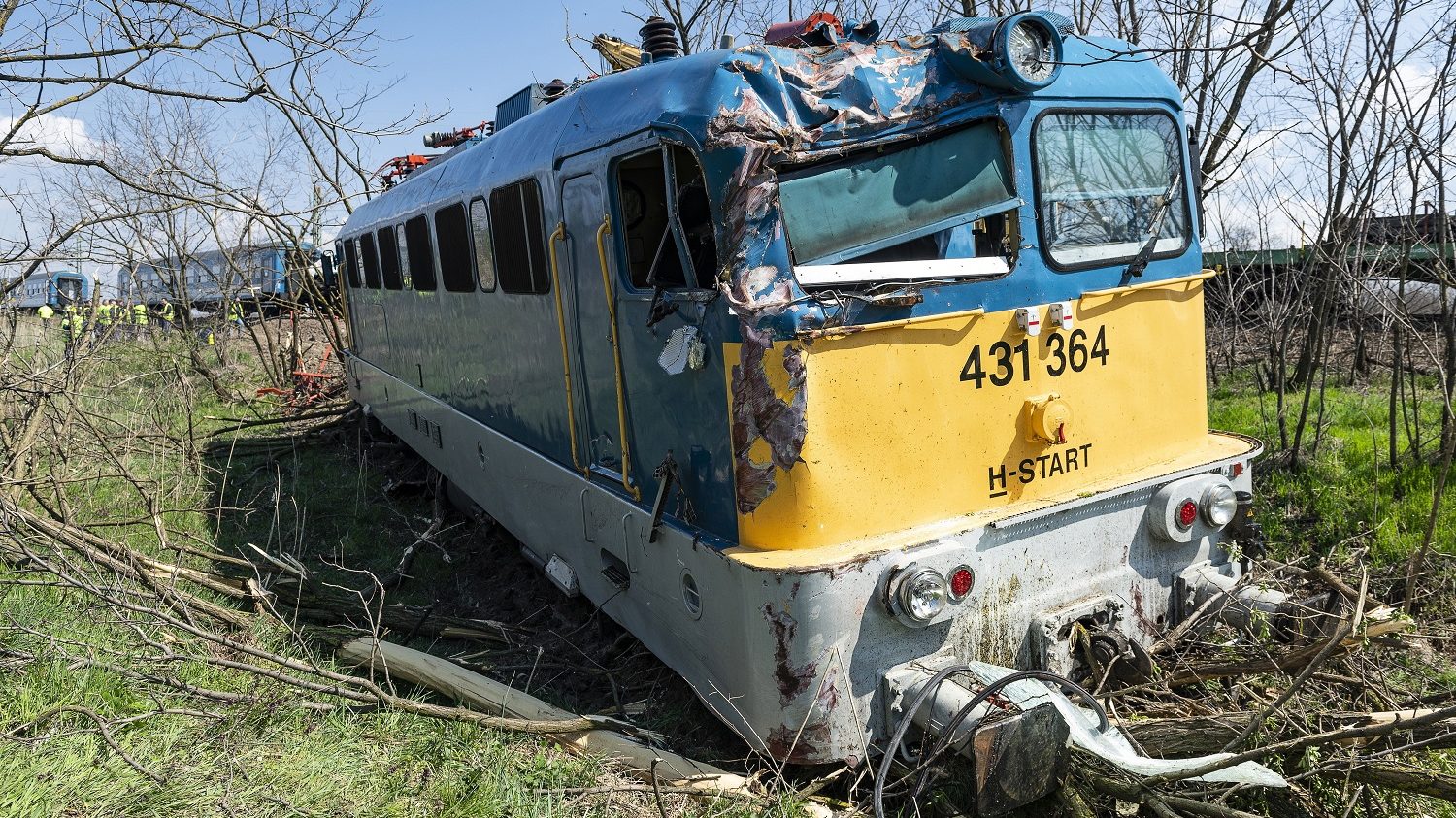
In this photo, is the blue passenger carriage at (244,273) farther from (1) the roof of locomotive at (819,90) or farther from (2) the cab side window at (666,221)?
(1) the roof of locomotive at (819,90)

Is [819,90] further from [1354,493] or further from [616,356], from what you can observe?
[1354,493]

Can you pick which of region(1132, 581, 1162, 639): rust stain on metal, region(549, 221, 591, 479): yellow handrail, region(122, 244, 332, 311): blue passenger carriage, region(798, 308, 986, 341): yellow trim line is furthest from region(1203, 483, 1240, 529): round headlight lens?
region(122, 244, 332, 311): blue passenger carriage

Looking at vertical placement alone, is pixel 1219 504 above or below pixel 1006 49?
below

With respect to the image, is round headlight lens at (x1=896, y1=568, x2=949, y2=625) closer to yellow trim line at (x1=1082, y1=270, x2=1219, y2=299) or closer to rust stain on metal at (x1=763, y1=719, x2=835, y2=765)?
rust stain on metal at (x1=763, y1=719, x2=835, y2=765)

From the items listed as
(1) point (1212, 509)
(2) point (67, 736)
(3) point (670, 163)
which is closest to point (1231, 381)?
(1) point (1212, 509)

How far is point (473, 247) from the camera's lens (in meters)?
6.07

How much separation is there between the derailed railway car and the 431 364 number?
0.01 m

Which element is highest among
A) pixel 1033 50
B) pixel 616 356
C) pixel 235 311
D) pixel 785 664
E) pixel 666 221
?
pixel 1033 50

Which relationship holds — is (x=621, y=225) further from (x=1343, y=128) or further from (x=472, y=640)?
(x=1343, y=128)

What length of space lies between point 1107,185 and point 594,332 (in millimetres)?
2273

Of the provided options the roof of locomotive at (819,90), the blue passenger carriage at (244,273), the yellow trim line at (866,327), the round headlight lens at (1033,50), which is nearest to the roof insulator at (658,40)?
the roof of locomotive at (819,90)

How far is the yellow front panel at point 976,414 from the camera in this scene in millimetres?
3432

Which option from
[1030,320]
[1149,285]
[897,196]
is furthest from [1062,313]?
[897,196]

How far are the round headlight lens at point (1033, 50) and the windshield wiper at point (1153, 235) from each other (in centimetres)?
85
